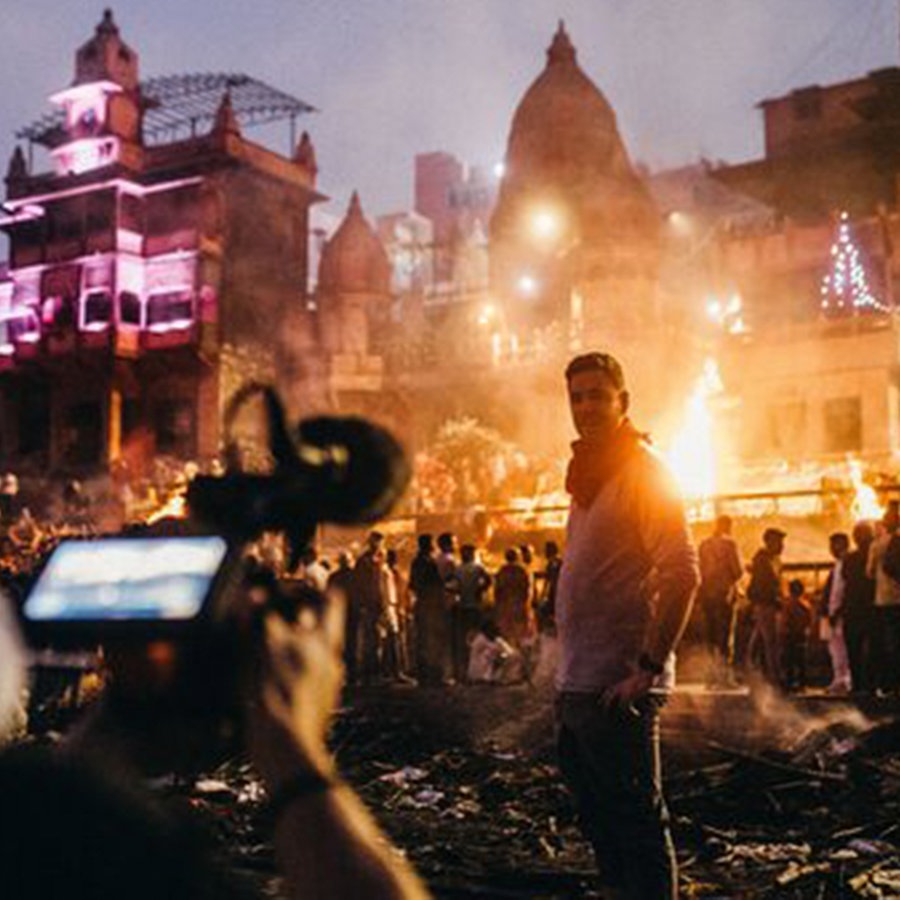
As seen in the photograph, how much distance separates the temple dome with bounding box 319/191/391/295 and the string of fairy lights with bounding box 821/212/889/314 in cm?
2003

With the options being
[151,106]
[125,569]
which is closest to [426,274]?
[151,106]

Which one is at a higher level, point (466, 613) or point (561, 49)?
point (561, 49)

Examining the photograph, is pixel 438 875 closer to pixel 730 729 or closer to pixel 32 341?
pixel 730 729

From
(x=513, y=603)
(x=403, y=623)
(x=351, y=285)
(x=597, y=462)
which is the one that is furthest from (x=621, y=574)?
(x=351, y=285)

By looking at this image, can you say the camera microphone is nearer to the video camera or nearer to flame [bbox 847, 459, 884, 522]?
the video camera

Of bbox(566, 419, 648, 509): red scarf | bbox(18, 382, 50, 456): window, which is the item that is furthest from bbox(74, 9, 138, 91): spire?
bbox(566, 419, 648, 509): red scarf

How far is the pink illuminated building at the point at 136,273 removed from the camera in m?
42.3

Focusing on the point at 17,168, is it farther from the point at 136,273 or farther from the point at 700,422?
the point at 700,422

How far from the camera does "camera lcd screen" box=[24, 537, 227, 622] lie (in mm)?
1473

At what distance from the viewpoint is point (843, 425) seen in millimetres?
33375

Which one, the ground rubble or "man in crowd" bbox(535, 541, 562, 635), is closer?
the ground rubble

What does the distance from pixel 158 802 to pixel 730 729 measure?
867 cm

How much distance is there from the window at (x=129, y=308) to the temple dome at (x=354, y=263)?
8409 mm

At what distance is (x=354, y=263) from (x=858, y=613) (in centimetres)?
3854
